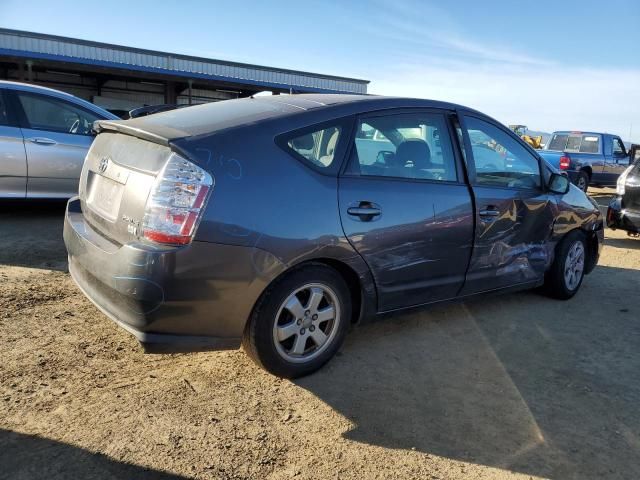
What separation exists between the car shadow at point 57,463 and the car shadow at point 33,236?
2647mm

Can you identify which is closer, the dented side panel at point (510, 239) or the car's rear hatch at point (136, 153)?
the car's rear hatch at point (136, 153)

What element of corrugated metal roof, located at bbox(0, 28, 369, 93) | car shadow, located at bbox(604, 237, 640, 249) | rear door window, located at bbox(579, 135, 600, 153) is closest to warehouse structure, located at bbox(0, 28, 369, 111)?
corrugated metal roof, located at bbox(0, 28, 369, 93)

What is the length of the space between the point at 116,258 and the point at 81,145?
4.45 m

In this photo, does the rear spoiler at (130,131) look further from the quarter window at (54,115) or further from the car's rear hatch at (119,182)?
the quarter window at (54,115)

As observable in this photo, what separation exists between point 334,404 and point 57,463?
1335 mm

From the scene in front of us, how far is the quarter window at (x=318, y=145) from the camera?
9.57 ft

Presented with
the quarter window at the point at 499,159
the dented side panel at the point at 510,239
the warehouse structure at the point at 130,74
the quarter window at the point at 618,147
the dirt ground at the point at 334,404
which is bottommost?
the dirt ground at the point at 334,404

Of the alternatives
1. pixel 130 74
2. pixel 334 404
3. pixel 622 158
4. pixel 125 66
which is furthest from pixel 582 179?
pixel 130 74

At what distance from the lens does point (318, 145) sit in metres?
3.01

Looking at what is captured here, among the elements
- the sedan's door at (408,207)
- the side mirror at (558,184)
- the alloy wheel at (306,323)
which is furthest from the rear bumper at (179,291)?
the side mirror at (558,184)

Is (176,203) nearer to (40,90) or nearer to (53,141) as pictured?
(53,141)

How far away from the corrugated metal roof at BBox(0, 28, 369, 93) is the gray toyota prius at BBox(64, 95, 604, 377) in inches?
779

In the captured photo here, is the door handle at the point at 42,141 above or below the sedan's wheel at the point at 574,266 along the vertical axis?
above

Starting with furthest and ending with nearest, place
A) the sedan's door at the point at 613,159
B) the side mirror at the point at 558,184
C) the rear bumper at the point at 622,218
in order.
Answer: the sedan's door at the point at 613,159, the rear bumper at the point at 622,218, the side mirror at the point at 558,184
